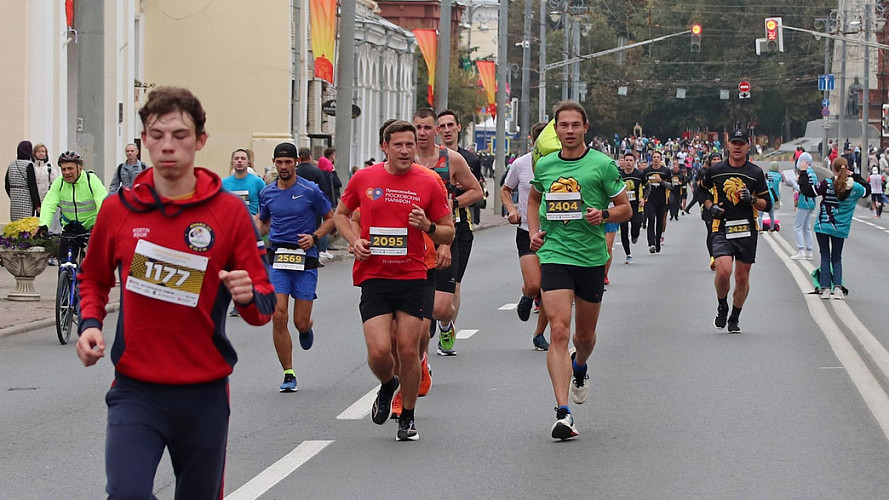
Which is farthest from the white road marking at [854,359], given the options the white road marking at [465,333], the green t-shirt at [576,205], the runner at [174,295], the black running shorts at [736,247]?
the runner at [174,295]

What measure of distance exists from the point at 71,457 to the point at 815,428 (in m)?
4.32

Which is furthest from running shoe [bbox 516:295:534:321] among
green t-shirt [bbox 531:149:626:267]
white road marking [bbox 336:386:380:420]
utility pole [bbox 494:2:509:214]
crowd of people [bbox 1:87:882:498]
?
utility pole [bbox 494:2:509:214]

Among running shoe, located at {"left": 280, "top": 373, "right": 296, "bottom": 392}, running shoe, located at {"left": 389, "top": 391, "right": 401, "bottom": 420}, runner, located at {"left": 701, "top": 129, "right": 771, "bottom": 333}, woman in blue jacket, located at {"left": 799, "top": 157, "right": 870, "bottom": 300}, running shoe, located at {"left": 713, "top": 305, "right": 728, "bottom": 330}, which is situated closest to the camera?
running shoe, located at {"left": 389, "top": 391, "right": 401, "bottom": 420}

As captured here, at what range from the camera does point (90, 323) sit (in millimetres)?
4957

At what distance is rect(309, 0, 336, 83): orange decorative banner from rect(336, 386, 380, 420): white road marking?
1720cm

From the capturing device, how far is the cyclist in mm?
14234

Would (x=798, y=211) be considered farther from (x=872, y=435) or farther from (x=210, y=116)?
(x=210, y=116)

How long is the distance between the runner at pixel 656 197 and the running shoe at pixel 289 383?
15.6 metres

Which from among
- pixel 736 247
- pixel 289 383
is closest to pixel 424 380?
pixel 289 383

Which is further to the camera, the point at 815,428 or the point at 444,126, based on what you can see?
the point at 444,126

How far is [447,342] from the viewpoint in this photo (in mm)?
12828

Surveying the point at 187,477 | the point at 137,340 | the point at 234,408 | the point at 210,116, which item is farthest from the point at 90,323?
the point at 210,116

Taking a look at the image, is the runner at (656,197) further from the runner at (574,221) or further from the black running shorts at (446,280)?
the runner at (574,221)

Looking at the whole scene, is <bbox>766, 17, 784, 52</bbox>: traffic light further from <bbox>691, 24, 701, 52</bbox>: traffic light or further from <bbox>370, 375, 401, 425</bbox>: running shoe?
<bbox>370, 375, 401, 425</bbox>: running shoe
